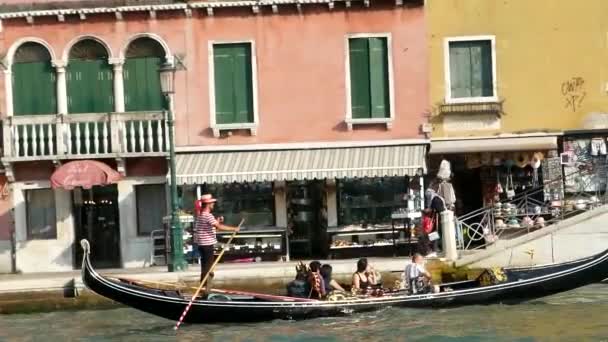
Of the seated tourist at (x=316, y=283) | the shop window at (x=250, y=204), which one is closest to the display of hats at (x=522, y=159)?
the shop window at (x=250, y=204)

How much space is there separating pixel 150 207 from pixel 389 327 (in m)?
7.79

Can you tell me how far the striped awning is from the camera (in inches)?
903

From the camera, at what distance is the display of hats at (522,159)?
76.5ft

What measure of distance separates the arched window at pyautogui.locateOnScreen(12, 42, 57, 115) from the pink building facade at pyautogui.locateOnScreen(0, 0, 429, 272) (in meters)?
0.02

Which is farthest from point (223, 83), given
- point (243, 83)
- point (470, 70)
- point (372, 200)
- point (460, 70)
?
point (470, 70)

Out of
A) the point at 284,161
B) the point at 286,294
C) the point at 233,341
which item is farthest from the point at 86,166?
the point at 233,341

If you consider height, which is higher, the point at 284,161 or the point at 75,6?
the point at 75,6

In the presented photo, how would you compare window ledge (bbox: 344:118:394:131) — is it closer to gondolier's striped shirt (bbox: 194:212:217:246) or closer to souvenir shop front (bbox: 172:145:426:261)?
souvenir shop front (bbox: 172:145:426:261)

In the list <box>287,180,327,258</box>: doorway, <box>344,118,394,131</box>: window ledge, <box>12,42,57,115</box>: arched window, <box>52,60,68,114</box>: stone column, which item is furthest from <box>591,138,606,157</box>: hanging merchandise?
<box>12,42,57,115</box>: arched window

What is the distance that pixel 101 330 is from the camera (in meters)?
18.1

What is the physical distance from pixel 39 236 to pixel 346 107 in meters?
5.73

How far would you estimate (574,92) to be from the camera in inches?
922

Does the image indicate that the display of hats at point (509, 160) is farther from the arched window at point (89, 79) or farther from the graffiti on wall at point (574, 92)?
the arched window at point (89, 79)

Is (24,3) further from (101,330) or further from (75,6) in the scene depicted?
(101,330)
